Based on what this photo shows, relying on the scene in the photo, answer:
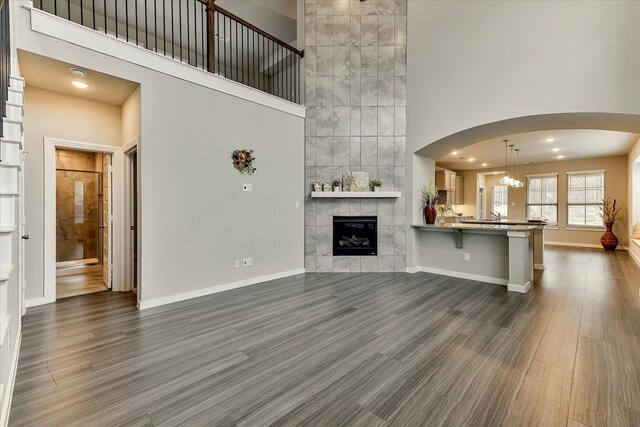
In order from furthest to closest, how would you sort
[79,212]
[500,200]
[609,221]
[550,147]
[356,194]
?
[500,200], [609,221], [550,147], [79,212], [356,194]

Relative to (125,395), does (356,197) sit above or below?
above

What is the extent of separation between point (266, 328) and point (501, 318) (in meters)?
2.44

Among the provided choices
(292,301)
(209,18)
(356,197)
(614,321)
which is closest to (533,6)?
(356,197)

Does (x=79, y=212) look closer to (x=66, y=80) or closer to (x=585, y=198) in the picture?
(x=66, y=80)

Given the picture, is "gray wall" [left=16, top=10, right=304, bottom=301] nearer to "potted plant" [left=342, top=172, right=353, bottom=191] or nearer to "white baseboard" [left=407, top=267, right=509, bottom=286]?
"potted plant" [left=342, top=172, right=353, bottom=191]

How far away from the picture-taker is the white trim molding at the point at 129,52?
Answer: 2.73m

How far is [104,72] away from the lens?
306 cm

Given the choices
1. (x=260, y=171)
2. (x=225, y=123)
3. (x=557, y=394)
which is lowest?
(x=557, y=394)

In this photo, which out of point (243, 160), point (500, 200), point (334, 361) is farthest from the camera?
point (500, 200)

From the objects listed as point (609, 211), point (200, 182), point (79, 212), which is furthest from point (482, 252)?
point (79, 212)

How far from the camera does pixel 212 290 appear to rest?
3.89 m

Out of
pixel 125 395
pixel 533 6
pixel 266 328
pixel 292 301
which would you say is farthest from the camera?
pixel 533 6

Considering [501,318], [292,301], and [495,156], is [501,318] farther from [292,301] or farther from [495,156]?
[495,156]

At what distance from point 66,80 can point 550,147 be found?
9.72m
